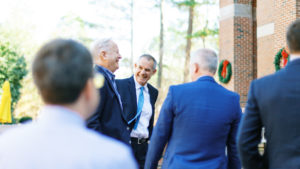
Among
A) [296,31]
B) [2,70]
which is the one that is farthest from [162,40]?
[296,31]

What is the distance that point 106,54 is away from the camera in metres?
3.95

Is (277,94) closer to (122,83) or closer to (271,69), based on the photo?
(122,83)

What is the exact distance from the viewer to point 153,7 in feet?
102

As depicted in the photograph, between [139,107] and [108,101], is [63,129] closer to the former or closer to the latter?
[108,101]

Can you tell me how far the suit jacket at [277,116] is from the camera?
2438 millimetres

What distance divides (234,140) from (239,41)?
12368 millimetres

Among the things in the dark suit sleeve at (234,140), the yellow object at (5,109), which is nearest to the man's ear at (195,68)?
the dark suit sleeve at (234,140)

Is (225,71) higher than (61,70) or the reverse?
the reverse

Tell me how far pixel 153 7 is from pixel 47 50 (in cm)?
3048

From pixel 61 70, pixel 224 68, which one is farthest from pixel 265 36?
pixel 61 70

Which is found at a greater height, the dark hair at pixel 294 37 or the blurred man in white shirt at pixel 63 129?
the dark hair at pixel 294 37

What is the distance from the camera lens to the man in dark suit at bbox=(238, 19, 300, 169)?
2.44 meters

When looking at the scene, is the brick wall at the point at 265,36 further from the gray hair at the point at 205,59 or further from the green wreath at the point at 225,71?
the gray hair at the point at 205,59

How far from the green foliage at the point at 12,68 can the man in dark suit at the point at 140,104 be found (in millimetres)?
22185
